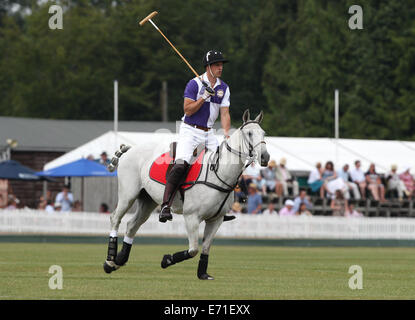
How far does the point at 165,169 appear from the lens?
13.4 metres

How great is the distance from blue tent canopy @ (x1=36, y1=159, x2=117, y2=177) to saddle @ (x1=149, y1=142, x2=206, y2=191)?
16.6 m

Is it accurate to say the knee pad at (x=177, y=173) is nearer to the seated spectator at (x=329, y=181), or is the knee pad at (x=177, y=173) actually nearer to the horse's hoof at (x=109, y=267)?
the horse's hoof at (x=109, y=267)

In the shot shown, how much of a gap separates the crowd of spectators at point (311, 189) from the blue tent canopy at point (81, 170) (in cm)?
438

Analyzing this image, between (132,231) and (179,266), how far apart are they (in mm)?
A: 2060

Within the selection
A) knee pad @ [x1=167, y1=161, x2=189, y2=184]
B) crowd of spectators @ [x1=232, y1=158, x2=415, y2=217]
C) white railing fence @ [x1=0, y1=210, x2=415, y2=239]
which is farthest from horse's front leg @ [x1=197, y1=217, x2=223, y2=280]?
crowd of spectators @ [x1=232, y1=158, x2=415, y2=217]

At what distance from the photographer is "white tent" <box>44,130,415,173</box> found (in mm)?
33719

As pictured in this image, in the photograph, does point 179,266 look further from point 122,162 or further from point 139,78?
point 139,78

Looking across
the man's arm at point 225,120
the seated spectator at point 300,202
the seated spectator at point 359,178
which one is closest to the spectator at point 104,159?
the seated spectator at point 300,202

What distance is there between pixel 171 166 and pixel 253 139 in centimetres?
145

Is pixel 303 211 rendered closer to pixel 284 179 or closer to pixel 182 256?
pixel 284 179

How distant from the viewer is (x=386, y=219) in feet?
91.1

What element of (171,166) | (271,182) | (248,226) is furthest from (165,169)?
(271,182)

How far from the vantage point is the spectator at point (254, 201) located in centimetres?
2802

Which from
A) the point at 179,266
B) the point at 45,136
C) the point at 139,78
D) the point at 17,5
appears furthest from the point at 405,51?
the point at 17,5
